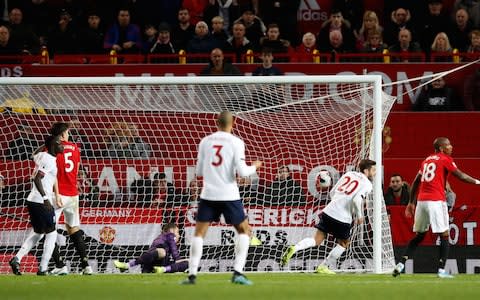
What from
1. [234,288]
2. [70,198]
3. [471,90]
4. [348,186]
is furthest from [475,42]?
[234,288]

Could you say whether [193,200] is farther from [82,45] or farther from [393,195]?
[82,45]

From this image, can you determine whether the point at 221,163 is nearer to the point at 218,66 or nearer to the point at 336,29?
the point at 218,66

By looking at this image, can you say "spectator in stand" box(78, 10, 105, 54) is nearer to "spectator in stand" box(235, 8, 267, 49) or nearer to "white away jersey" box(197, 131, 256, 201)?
"spectator in stand" box(235, 8, 267, 49)

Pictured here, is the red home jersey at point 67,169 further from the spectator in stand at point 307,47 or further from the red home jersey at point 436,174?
the spectator in stand at point 307,47

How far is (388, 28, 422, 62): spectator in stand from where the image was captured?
20453 mm

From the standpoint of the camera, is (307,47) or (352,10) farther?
(352,10)

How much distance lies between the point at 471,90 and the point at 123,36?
19.1 ft

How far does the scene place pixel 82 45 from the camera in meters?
21.3

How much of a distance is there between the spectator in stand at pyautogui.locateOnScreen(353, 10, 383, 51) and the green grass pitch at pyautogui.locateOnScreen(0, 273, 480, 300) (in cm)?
666

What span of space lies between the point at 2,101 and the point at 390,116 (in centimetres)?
592

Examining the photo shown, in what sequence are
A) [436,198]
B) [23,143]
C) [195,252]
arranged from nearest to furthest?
[195,252]
[436,198]
[23,143]

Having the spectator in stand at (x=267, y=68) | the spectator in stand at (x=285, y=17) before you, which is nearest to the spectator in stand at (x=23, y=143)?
the spectator in stand at (x=267, y=68)

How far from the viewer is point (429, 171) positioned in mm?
15539

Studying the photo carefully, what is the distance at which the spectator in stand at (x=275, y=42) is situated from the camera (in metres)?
20.6
